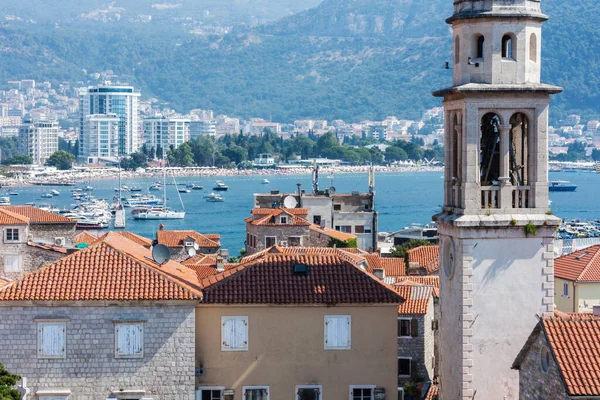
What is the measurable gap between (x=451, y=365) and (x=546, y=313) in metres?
1.88

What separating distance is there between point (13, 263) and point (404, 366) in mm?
15689

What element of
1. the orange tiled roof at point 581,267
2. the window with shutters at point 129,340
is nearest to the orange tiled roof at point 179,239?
the orange tiled roof at point 581,267

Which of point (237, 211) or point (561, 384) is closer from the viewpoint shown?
point (561, 384)

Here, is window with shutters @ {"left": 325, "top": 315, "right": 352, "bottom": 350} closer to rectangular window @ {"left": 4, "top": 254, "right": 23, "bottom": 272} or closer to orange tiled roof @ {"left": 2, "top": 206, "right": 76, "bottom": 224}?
rectangular window @ {"left": 4, "top": 254, "right": 23, "bottom": 272}

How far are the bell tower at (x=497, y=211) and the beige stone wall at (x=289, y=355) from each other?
173 centimetres

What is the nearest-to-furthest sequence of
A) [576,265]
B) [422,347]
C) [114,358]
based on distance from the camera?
1. [114,358]
2. [422,347]
3. [576,265]

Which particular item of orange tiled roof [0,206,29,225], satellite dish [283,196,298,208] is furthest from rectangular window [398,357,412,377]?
satellite dish [283,196,298,208]

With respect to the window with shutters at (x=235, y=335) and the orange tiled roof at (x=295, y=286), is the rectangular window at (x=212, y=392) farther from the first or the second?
the orange tiled roof at (x=295, y=286)

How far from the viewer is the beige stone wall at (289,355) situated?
905 inches

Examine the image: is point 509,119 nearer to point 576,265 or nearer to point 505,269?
point 505,269

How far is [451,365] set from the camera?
21922 millimetres

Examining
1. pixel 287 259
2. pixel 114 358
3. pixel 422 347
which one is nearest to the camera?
pixel 114 358

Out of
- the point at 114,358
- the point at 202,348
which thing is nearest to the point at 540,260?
the point at 202,348

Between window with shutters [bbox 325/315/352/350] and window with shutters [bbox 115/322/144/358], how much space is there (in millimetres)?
3348
